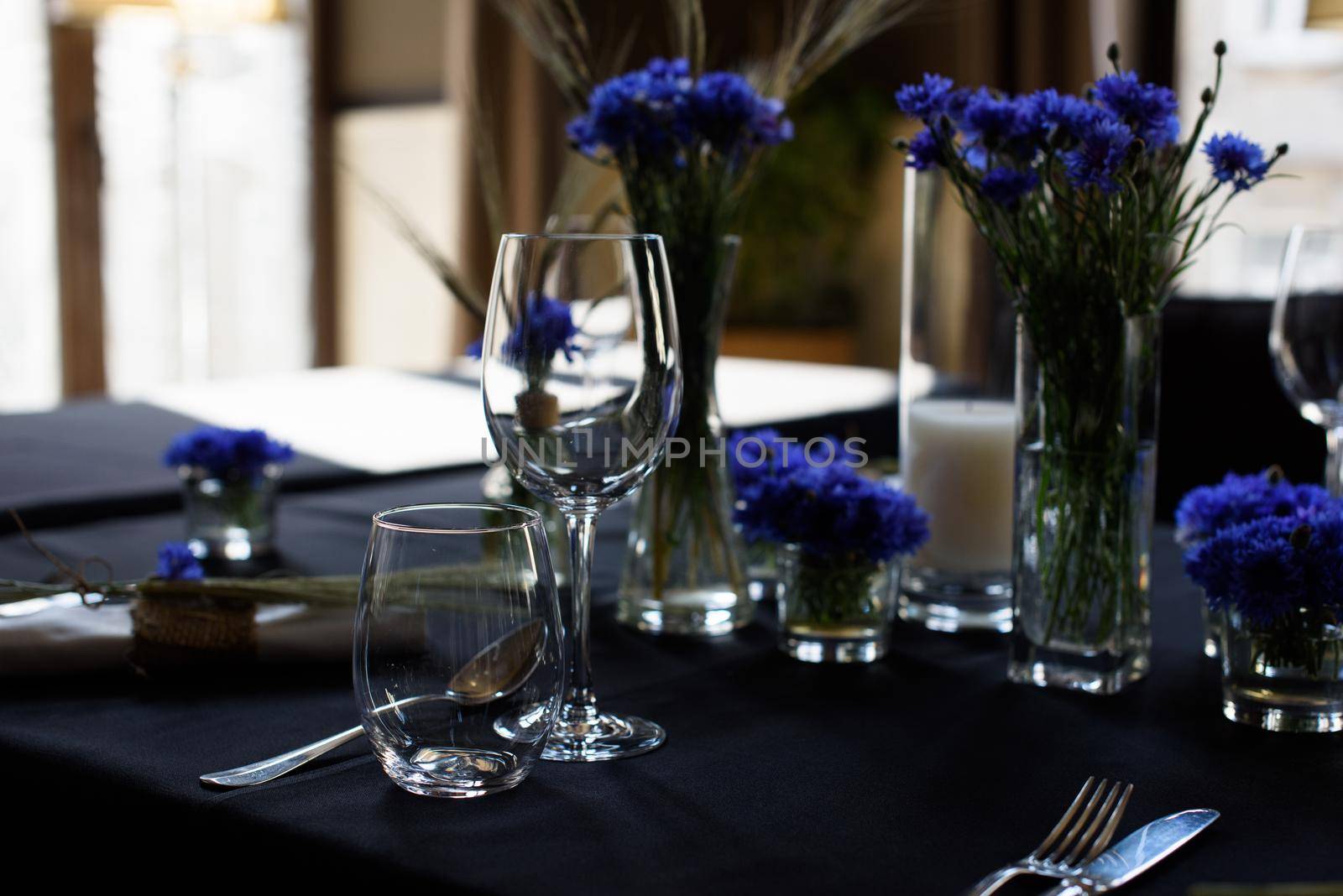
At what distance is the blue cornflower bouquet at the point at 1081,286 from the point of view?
0.83 metres

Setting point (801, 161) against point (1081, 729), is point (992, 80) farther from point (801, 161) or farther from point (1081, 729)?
point (1081, 729)

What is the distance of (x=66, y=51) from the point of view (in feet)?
14.6

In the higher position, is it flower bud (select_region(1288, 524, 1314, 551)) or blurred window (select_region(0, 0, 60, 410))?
blurred window (select_region(0, 0, 60, 410))

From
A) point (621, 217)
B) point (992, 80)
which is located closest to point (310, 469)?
point (621, 217)

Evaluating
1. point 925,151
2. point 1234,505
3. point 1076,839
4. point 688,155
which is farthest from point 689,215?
point 1076,839

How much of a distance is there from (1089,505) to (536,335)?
374 millimetres

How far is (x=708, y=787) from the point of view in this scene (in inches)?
28.0

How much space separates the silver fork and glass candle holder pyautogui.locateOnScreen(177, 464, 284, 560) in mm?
788

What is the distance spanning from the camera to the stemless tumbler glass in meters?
0.65

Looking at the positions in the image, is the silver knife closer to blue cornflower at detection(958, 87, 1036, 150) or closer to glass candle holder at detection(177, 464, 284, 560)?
blue cornflower at detection(958, 87, 1036, 150)

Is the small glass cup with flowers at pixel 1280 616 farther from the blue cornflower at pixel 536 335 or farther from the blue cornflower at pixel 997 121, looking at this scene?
the blue cornflower at pixel 536 335

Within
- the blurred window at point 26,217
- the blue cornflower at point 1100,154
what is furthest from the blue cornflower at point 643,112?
the blurred window at point 26,217

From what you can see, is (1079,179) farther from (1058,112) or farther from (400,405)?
(400,405)

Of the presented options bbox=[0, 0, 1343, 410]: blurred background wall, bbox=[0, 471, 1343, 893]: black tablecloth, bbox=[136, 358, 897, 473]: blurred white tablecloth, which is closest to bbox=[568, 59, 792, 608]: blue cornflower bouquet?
bbox=[0, 471, 1343, 893]: black tablecloth
